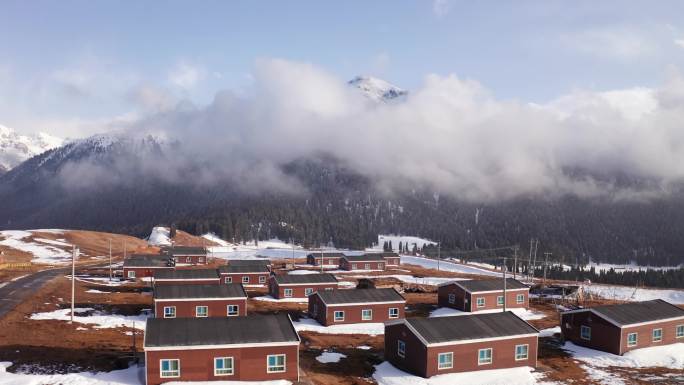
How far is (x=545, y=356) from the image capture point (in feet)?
151

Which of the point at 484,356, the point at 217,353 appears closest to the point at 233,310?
the point at 217,353

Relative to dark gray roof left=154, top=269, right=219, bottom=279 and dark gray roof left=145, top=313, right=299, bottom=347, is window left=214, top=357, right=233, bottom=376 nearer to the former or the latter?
dark gray roof left=145, top=313, right=299, bottom=347

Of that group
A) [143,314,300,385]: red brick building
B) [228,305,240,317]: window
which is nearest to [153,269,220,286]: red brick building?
[228,305,240,317]: window

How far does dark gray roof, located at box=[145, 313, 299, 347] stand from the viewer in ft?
114

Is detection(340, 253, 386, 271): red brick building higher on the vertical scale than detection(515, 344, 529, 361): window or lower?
lower

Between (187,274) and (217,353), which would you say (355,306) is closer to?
(217,353)

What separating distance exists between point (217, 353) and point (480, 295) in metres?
42.6

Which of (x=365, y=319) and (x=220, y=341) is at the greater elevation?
(x=220, y=341)

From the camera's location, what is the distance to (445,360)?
38656 mm

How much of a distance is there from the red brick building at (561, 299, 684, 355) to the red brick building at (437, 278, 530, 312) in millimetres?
16325

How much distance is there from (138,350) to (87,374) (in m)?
8.85

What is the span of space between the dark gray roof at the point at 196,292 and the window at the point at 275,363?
80.1 ft

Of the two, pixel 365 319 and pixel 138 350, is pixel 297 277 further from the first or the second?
pixel 138 350

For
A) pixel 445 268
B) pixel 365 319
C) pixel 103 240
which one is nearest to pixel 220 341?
pixel 365 319
